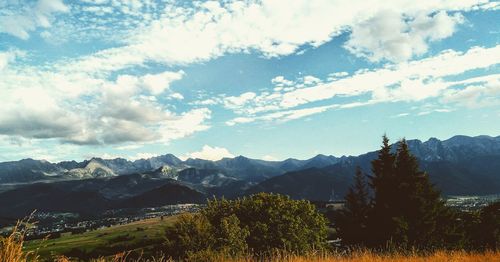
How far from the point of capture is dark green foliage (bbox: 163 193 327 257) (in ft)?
146

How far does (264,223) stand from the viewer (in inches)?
2126

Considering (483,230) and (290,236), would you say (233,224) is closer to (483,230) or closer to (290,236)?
(290,236)

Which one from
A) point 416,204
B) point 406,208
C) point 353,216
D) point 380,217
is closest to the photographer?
point 416,204

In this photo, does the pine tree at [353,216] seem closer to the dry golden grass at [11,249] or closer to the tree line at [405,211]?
the tree line at [405,211]

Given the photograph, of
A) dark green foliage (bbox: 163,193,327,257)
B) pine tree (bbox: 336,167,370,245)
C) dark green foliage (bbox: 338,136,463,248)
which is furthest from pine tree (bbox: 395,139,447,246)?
pine tree (bbox: 336,167,370,245)

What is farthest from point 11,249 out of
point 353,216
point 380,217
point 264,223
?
point 353,216

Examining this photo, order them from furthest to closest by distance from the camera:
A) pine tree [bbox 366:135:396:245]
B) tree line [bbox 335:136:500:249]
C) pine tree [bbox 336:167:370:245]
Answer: pine tree [bbox 336:167:370:245]
pine tree [bbox 366:135:396:245]
tree line [bbox 335:136:500:249]

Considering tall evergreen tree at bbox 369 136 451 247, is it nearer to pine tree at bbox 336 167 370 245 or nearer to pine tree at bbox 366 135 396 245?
pine tree at bbox 366 135 396 245

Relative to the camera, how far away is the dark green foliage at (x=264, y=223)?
4441cm

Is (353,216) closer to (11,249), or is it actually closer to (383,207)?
(383,207)

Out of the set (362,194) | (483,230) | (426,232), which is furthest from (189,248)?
(483,230)

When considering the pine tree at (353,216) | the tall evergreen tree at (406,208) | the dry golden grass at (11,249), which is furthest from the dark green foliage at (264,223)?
the dry golden grass at (11,249)

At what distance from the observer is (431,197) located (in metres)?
56.2

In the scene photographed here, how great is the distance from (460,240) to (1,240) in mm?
60461
